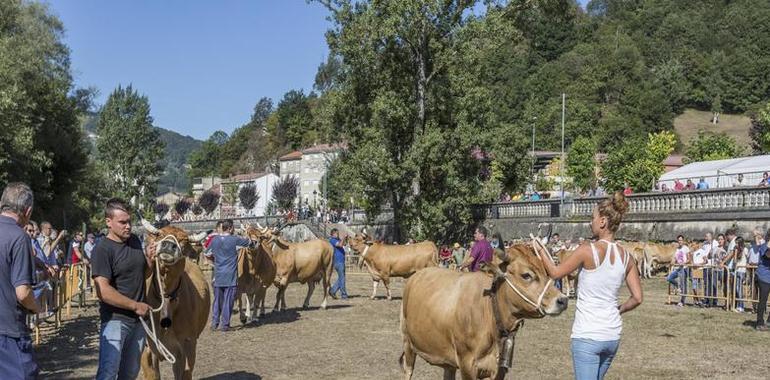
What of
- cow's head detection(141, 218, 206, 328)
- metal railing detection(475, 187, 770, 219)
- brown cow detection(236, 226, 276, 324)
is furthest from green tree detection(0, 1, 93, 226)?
cow's head detection(141, 218, 206, 328)

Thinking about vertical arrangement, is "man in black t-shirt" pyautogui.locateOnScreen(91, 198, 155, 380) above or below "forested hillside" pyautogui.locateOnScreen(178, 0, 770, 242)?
below

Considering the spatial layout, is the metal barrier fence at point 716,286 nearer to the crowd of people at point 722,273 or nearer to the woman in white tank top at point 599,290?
the crowd of people at point 722,273

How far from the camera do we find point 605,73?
132375 mm

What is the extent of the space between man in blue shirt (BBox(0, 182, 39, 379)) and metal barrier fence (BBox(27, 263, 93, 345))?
8138mm

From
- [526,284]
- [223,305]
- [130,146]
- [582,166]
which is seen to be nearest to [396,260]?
[223,305]

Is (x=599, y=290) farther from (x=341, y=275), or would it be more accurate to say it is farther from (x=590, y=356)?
(x=341, y=275)

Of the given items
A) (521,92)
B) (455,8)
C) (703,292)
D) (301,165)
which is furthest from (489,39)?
(301,165)

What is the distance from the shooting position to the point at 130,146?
10725 centimetres

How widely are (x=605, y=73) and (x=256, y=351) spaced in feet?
414

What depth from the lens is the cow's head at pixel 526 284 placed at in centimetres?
723

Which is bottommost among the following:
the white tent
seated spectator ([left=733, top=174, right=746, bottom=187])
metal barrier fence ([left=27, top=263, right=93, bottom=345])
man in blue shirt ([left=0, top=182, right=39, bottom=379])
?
metal barrier fence ([left=27, top=263, right=93, bottom=345])

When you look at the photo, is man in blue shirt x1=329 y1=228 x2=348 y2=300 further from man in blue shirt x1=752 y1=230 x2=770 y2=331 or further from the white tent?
the white tent

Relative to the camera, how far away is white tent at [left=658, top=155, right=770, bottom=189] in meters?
45.9

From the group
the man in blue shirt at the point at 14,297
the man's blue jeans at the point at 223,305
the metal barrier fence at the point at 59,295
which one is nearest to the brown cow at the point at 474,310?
the man in blue shirt at the point at 14,297
